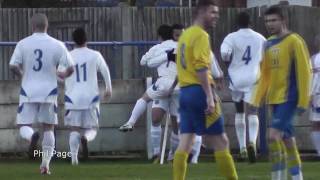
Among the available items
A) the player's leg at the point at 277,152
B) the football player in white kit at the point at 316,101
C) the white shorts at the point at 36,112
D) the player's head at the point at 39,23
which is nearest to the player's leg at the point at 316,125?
the football player in white kit at the point at 316,101

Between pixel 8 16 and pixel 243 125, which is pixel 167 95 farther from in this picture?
pixel 8 16

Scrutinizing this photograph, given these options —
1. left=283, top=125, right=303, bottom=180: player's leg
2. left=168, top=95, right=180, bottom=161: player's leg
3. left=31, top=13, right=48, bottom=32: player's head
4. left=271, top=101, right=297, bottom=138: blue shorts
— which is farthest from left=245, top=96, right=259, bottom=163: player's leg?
left=271, top=101, right=297, bottom=138: blue shorts

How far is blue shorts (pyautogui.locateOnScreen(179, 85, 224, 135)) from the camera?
1067cm

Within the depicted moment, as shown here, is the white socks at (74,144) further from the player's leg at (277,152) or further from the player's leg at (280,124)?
the player's leg at (280,124)

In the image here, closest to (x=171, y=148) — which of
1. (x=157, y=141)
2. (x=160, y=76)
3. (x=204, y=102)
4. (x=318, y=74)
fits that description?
(x=157, y=141)

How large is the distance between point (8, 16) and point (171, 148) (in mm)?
6649

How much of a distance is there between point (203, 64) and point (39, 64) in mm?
3945

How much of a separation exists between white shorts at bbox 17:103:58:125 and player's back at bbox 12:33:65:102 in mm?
126

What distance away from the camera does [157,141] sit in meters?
17.1

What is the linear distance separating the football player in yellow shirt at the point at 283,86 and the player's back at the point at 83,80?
531cm

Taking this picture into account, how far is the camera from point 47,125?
14.2 metres

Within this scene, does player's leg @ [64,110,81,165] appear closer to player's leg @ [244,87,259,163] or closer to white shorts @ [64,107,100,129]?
white shorts @ [64,107,100,129]

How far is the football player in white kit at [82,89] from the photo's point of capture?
53.4ft

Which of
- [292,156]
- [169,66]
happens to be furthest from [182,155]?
[169,66]
